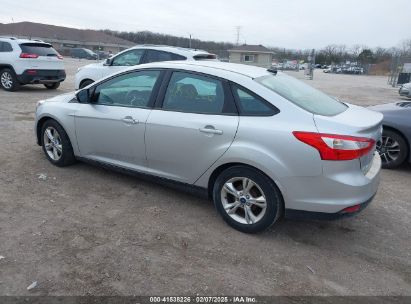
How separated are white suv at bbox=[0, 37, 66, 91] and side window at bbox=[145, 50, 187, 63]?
4511mm

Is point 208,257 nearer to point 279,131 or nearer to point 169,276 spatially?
point 169,276

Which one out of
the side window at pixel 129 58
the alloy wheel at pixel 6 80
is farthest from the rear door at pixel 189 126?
the alloy wheel at pixel 6 80

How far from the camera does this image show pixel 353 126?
327cm

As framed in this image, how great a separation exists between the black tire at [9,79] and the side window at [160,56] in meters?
5.28

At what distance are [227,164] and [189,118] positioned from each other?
62 cm

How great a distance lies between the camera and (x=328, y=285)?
118 inches

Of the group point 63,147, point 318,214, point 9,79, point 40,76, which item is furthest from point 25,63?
point 318,214

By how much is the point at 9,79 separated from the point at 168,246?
36.6 feet

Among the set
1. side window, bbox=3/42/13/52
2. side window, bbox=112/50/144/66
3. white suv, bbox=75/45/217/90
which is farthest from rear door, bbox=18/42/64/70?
side window, bbox=112/50/144/66

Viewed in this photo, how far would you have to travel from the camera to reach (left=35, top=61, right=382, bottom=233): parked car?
3.24 meters

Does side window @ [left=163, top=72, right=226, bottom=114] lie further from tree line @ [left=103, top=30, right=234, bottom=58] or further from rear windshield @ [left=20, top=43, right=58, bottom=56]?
tree line @ [left=103, top=30, right=234, bottom=58]

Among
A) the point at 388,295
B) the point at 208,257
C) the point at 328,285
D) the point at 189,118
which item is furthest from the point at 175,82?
the point at 388,295

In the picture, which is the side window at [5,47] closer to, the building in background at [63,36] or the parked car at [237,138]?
the parked car at [237,138]

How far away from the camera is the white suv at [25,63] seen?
1172cm
